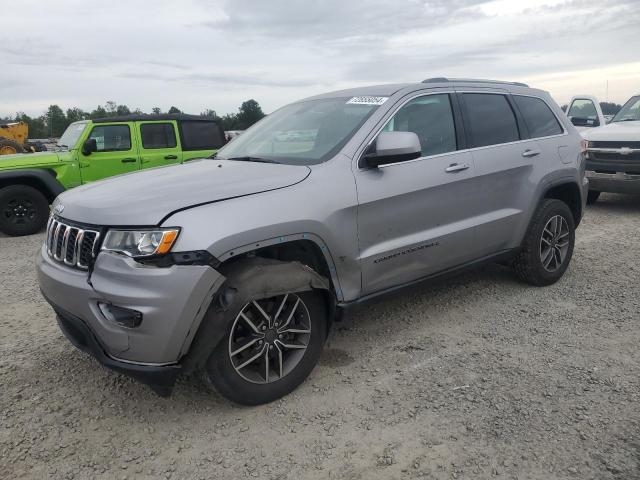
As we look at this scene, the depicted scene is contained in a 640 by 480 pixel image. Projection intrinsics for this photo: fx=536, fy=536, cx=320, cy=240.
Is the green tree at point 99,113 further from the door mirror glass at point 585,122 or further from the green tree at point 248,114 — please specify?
the door mirror glass at point 585,122

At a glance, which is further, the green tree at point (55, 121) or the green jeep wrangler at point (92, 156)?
the green tree at point (55, 121)

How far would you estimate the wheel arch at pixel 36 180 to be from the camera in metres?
8.05

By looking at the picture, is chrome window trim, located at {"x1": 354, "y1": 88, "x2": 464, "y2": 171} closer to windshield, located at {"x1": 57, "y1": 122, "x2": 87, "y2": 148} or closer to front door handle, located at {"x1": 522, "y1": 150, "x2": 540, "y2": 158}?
front door handle, located at {"x1": 522, "y1": 150, "x2": 540, "y2": 158}

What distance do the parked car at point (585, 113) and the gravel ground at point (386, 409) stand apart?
699 centimetres

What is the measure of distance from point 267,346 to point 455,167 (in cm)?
190

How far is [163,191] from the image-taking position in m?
2.91

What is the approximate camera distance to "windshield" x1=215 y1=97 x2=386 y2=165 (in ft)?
11.5

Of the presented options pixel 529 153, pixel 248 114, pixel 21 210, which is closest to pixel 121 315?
pixel 529 153

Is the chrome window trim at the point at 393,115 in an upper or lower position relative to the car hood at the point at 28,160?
upper

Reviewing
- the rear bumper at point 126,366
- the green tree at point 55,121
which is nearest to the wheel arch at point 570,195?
the rear bumper at point 126,366

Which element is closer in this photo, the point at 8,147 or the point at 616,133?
the point at 616,133

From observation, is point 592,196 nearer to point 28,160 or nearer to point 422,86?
point 422,86

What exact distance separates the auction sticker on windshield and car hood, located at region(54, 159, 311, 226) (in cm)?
80

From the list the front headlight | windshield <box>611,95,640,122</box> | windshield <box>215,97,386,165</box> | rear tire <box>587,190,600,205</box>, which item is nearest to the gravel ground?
the front headlight
